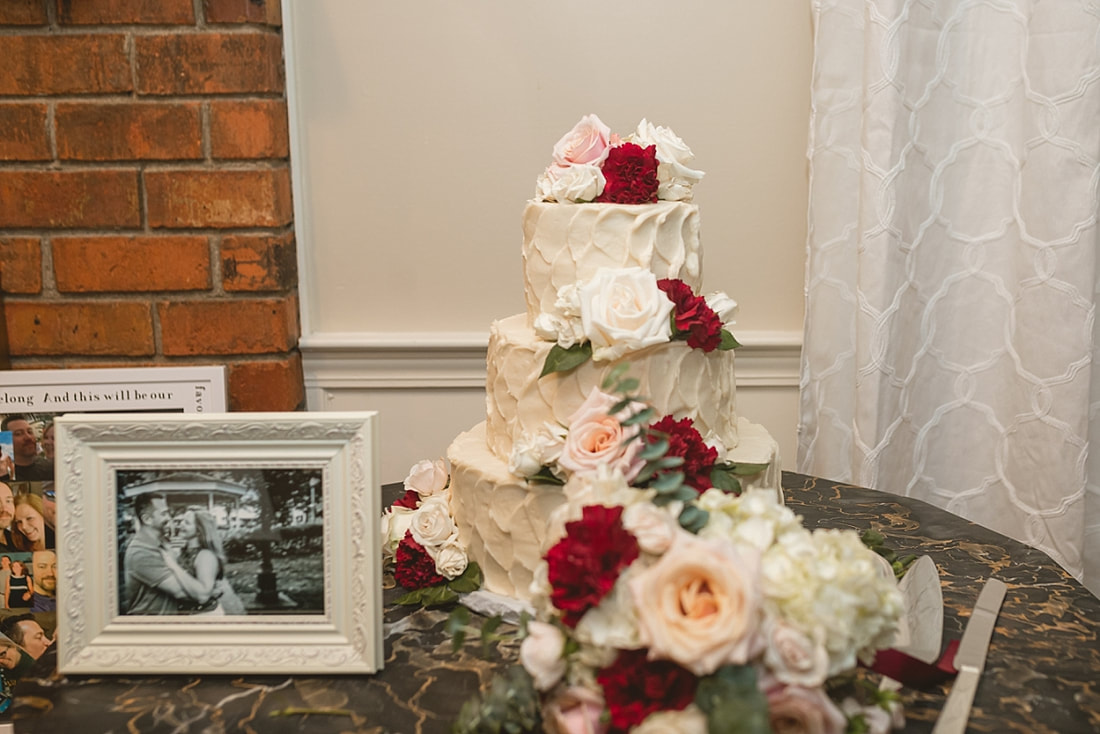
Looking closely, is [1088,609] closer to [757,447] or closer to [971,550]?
[971,550]

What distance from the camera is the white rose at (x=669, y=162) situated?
3.48 ft

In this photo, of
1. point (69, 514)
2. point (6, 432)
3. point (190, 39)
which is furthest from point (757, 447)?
point (190, 39)

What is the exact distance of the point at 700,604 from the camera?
65cm

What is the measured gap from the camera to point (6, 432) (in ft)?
4.19

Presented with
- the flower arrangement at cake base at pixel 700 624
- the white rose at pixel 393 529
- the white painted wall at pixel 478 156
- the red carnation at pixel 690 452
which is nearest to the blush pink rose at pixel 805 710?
the flower arrangement at cake base at pixel 700 624

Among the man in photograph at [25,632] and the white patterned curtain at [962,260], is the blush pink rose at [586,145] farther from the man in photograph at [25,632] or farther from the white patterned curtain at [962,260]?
the man in photograph at [25,632]

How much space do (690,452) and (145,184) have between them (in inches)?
46.6

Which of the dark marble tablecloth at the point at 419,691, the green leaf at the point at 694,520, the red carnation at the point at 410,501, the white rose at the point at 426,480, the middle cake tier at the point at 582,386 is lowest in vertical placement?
the dark marble tablecloth at the point at 419,691

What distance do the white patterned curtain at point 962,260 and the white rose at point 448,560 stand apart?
0.88 m

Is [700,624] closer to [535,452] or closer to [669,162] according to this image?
[535,452]

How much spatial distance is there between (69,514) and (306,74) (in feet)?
3.55

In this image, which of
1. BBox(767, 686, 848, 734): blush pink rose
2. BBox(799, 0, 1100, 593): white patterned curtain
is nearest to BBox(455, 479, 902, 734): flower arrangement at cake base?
BBox(767, 686, 848, 734): blush pink rose

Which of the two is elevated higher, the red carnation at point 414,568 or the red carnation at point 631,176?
the red carnation at point 631,176

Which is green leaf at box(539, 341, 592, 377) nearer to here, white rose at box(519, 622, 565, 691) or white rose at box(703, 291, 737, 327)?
white rose at box(703, 291, 737, 327)
